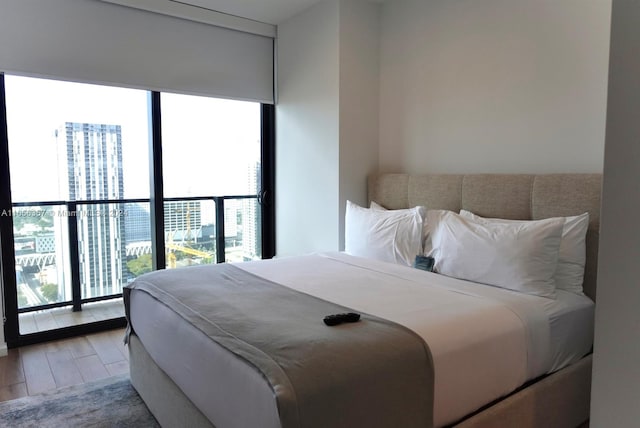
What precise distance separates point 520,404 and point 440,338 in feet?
1.65

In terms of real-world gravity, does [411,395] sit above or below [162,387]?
above

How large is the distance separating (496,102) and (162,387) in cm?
259

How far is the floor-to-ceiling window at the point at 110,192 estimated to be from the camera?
10.7 feet

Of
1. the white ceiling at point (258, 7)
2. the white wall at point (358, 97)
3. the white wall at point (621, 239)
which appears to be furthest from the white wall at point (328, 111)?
the white wall at point (621, 239)

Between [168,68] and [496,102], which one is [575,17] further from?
[168,68]

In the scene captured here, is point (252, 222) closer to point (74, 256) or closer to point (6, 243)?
point (74, 256)

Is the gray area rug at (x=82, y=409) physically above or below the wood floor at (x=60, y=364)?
above

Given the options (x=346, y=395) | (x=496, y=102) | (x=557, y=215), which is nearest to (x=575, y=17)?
(x=496, y=102)

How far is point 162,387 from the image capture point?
202 centimetres

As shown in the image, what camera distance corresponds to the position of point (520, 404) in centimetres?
176

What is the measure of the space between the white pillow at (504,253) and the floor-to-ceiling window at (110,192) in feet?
7.49

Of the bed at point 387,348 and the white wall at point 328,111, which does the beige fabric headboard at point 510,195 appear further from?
the white wall at point 328,111

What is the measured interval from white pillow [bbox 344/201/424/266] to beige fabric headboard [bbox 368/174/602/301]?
0.81ft

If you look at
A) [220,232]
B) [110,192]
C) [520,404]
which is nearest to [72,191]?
[110,192]
